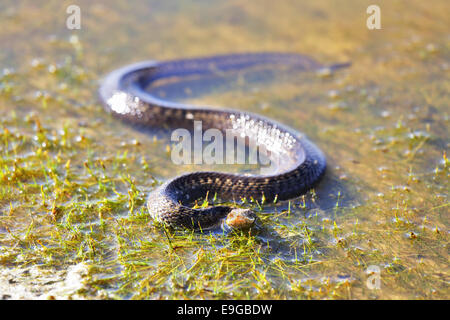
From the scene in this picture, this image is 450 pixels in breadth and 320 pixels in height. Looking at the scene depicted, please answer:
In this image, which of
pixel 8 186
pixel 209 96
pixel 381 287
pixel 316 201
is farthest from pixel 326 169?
pixel 8 186

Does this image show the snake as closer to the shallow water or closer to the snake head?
the snake head

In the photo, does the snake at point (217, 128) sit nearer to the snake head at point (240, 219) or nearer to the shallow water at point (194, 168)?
the snake head at point (240, 219)

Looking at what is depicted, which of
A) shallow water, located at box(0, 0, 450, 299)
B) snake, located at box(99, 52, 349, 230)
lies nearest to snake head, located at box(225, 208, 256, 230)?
snake, located at box(99, 52, 349, 230)

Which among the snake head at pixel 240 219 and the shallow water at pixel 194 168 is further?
the snake head at pixel 240 219

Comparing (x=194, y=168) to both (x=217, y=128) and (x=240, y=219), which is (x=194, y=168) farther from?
(x=240, y=219)

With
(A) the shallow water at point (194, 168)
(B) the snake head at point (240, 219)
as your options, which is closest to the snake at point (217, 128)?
(B) the snake head at point (240, 219)

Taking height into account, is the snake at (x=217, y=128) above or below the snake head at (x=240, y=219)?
above

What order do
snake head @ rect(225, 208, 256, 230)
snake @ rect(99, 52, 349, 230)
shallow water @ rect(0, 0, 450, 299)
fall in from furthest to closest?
snake @ rect(99, 52, 349, 230) < snake head @ rect(225, 208, 256, 230) < shallow water @ rect(0, 0, 450, 299)
